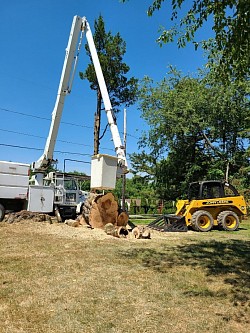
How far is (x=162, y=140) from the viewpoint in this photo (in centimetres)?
2245

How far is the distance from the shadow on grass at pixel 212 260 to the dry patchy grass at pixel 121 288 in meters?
0.02

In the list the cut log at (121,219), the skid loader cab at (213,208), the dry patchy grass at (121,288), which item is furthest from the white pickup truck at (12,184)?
the skid loader cab at (213,208)

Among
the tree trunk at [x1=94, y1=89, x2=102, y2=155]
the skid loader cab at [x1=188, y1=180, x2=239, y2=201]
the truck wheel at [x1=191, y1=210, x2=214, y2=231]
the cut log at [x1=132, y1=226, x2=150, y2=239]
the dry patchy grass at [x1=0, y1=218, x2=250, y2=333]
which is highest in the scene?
the tree trunk at [x1=94, y1=89, x2=102, y2=155]

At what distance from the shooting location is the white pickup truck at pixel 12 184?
11945 millimetres

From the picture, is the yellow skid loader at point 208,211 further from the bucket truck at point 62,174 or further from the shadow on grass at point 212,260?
the bucket truck at point 62,174

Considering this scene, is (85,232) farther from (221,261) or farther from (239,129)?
(239,129)

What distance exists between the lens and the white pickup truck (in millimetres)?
11945

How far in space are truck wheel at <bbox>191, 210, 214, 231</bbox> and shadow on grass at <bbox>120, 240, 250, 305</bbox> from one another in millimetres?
2696

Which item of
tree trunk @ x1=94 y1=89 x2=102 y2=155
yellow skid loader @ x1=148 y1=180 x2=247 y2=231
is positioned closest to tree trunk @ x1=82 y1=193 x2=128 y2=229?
yellow skid loader @ x1=148 y1=180 x2=247 y2=231

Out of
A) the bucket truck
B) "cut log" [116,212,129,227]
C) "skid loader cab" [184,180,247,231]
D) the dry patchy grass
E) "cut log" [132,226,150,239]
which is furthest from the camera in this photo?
the bucket truck

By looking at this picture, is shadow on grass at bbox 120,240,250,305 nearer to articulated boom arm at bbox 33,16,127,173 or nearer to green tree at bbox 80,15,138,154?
articulated boom arm at bbox 33,16,127,173

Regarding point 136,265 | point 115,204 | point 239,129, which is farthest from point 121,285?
point 239,129

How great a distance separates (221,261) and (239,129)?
55.9ft

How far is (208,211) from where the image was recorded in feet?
38.5
